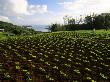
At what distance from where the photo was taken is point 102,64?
16.5 m

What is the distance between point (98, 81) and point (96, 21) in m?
69.1

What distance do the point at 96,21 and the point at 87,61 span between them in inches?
2547

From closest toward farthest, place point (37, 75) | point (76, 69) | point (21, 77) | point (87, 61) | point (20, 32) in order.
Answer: point (21, 77)
point (37, 75)
point (76, 69)
point (87, 61)
point (20, 32)

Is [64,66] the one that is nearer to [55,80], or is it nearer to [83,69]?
[83,69]

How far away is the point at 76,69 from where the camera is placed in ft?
49.0

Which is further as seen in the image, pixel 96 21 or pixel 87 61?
pixel 96 21

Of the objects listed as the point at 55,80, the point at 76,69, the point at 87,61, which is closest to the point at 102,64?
the point at 87,61

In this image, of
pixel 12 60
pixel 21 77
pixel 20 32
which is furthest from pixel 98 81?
pixel 20 32

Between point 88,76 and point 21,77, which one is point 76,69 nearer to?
point 88,76

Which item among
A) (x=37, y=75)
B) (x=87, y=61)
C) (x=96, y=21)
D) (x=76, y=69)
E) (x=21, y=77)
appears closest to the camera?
(x=21, y=77)

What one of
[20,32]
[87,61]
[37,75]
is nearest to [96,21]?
[20,32]

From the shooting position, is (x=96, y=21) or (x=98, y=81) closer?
(x=98, y=81)

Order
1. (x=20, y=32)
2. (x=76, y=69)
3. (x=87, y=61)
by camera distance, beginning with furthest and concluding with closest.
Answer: (x=20, y=32), (x=87, y=61), (x=76, y=69)

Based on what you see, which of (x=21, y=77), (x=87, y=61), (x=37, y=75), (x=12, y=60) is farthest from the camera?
(x=87, y=61)
